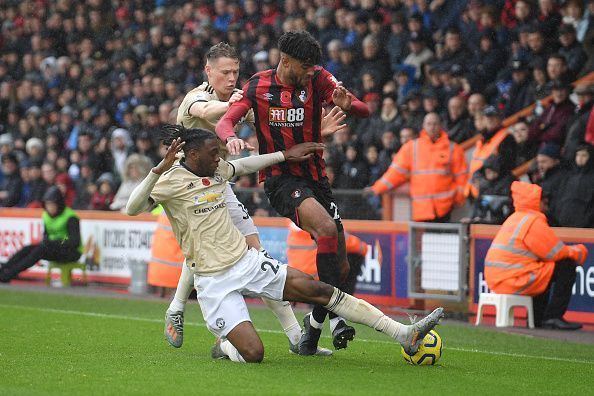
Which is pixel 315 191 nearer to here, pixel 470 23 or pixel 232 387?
pixel 232 387

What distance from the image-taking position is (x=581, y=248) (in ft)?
41.9

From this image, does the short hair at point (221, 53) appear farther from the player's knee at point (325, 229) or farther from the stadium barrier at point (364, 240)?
the stadium barrier at point (364, 240)

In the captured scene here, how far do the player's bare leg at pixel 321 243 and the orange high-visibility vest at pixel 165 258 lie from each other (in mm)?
6683

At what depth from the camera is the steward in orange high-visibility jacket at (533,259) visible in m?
12.8

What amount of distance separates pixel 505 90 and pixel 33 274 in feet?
27.4

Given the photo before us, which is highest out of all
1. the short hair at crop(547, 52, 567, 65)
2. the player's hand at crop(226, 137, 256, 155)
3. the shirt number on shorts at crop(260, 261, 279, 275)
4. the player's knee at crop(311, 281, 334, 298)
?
the short hair at crop(547, 52, 567, 65)

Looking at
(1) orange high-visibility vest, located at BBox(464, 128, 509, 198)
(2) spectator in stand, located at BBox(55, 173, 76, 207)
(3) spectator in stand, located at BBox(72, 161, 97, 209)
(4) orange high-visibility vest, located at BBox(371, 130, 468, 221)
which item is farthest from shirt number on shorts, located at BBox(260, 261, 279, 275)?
(2) spectator in stand, located at BBox(55, 173, 76, 207)

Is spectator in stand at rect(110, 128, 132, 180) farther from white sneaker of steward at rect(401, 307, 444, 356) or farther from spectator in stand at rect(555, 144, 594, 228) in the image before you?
white sneaker of steward at rect(401, 307, 444, 356)

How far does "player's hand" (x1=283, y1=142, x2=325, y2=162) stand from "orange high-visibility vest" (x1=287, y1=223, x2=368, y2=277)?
504 centimetres

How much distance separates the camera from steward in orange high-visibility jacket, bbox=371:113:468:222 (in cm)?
1519

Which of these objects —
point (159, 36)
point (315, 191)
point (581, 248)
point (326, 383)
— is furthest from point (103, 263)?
point (326, 383)

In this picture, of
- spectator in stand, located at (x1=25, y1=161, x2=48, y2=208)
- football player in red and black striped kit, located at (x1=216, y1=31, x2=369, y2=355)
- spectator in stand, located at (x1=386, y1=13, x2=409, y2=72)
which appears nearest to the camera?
football player in red and black striped kit, located at (x1=216, y1=31, x2=369, y2=355)

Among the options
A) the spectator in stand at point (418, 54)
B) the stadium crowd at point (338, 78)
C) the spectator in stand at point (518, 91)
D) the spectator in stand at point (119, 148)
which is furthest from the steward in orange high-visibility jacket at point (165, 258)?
the spectator in stand at point (119, 148)

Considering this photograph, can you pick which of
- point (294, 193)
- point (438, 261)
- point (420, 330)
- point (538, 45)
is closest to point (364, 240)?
point (438, 261)
